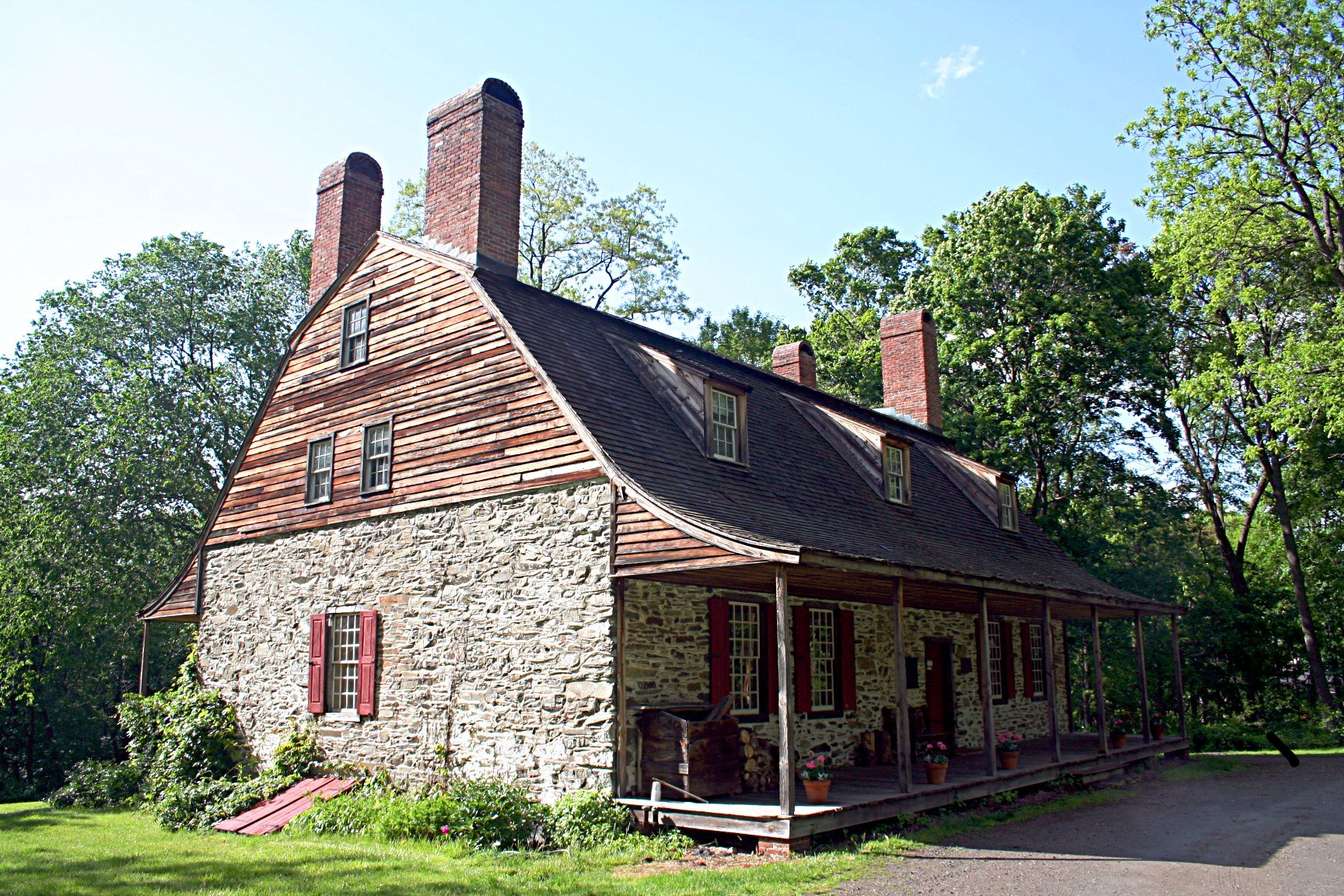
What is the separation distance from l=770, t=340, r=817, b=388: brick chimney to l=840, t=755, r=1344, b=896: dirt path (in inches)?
399

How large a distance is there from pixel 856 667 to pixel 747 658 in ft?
8.60

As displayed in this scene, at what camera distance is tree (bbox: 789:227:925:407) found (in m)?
31.3

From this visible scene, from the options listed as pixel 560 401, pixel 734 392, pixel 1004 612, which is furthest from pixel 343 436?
pixel 1004 612

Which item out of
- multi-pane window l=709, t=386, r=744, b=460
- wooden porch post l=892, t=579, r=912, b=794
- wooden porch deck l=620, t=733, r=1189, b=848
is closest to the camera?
wooden porch deck l=620, t=733, r=1189, b=848

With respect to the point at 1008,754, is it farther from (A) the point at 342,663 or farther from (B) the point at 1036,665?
(A) the point at 342,663

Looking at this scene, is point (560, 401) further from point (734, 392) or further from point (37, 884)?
point (37, 884)

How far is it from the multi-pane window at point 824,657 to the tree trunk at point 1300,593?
1779 centimetres

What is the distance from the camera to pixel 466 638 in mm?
11625

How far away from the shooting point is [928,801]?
10930 mm

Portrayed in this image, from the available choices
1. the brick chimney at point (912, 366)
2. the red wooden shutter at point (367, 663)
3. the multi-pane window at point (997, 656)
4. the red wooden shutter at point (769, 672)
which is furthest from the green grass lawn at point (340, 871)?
the brick chimney at point (912, 366)

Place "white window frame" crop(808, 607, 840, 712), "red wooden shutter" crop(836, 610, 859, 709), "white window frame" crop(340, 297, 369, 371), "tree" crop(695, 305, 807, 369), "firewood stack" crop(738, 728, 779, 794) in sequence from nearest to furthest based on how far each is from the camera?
"firewood stack" crop(738, 728, 779, 794) < "white window frame" crop(808, 607, 840, 712) < "red wooden shutter" crop(836, 610, 859, 709) < "white window frame" crop(340, 297, 369, 371) < "tree" crop(695, 305, 807, 369)

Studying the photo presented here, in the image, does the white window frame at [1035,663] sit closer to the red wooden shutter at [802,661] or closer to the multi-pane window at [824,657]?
the multi-pane window at [824,657]

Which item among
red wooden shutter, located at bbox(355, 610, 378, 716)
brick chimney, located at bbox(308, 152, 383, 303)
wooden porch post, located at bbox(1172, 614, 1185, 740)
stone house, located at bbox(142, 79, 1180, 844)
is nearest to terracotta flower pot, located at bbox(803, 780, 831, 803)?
stone house, located at bbox(142, 79, 1180, 844)

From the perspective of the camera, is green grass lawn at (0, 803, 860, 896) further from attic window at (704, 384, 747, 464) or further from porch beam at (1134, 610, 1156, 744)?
porch beam at (1134, 610, 1156, 744)
